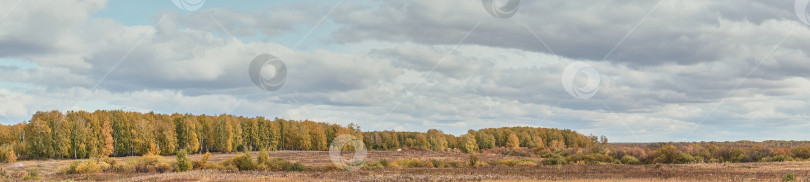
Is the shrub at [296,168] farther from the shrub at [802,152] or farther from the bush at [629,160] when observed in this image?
the shrub at [802,152]

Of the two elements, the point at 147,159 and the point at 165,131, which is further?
the point at 165,131

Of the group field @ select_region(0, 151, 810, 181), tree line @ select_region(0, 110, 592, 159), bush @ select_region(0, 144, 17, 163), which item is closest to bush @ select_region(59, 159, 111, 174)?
field @ select_region(0, 151, 810, 181)

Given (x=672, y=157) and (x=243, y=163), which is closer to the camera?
(x=243, y=163)

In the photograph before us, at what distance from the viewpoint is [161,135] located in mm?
120062

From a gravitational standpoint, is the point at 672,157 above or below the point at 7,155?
below

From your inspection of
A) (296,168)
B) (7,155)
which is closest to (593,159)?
(296,168)

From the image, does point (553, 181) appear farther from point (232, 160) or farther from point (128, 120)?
point (128, 120)

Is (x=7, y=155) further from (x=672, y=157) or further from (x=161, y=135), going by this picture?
(x=672, y=157)

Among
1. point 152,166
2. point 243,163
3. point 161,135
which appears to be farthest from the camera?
point 161,135

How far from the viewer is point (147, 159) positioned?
68.4 meters

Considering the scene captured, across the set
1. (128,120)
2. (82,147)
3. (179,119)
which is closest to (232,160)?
(82,147)

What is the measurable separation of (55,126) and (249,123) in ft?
168

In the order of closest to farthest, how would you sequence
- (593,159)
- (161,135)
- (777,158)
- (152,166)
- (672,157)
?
1. (152,166)
2. (777,158)
3. (672,157)
4. (593,159)
5. (161,135)

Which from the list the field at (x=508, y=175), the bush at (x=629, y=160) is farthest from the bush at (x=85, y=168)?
the bush at (x=629, y=160)
